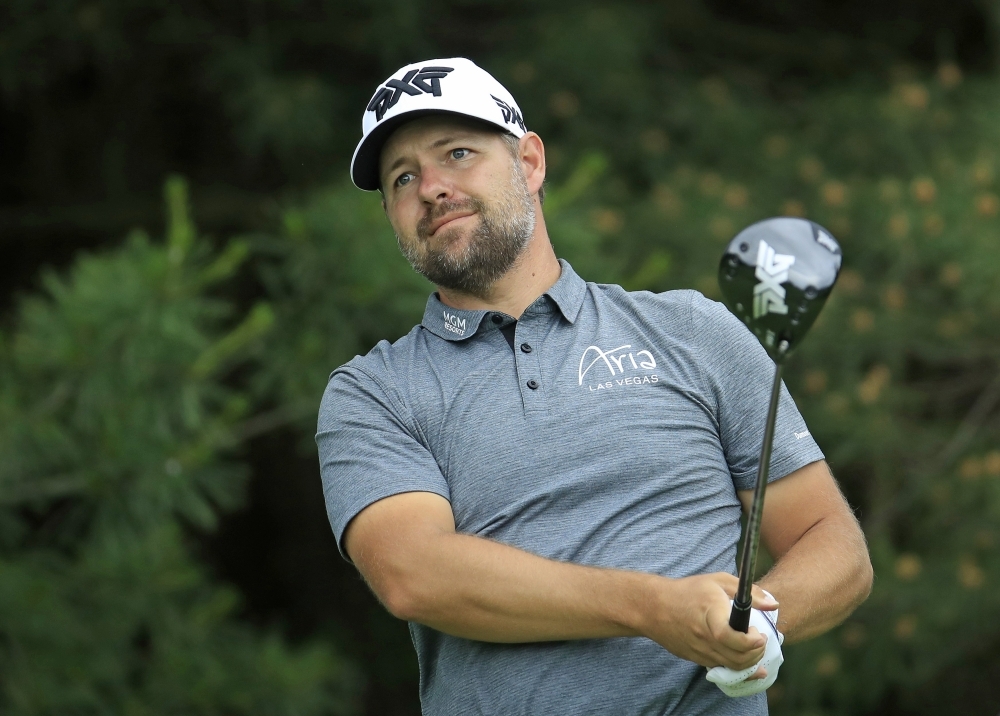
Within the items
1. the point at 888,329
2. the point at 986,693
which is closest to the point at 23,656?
the point at 888,329

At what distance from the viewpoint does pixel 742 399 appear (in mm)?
1887

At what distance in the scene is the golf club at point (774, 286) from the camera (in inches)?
54.2

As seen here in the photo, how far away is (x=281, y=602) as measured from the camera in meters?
6.82

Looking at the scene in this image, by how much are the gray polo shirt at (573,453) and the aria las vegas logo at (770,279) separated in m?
0.46

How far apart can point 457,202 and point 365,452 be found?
447 mm

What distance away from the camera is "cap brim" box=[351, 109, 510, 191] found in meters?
2.04

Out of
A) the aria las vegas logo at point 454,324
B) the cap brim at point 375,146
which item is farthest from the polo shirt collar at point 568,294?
the cap brim at point 375,146

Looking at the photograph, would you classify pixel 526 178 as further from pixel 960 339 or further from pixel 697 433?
pixel 960 339

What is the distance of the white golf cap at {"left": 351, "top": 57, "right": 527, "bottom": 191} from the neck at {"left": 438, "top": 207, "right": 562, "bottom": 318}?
0.21 meters

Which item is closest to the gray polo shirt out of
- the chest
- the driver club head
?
the chest

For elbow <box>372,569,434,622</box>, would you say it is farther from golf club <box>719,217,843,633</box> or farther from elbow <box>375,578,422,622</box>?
golf club <box>719,217,843,633</box>

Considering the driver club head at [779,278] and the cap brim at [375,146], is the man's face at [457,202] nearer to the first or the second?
the cap brim at [375,146]

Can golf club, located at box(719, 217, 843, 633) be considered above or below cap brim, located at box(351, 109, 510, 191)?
below

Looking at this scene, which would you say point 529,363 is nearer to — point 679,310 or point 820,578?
point 679,310
